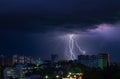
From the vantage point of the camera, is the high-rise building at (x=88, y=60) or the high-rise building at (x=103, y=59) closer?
the high-rise building at (x=103, y=59)

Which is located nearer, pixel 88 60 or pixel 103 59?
pixel 103 59

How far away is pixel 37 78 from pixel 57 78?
4175 mm

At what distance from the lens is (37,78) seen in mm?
68500

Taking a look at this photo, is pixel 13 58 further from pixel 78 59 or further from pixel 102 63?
pixel 102 63

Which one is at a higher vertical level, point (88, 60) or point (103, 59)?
point (103, 59)

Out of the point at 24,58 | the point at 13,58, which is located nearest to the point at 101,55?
the point at 13,58

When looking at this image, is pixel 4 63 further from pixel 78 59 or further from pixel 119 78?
pixel 119 78

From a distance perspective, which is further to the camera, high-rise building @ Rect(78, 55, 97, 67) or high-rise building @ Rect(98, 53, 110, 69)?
high-rise building @ Rect(78, 55, 97, 67)

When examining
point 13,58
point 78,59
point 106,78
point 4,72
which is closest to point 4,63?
point 13,58

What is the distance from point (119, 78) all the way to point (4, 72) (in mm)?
56342

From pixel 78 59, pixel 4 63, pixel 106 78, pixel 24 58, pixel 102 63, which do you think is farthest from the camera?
pixel 24 58

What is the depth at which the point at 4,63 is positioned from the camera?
→ 422 ft

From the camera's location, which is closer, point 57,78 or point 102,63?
point 57,78

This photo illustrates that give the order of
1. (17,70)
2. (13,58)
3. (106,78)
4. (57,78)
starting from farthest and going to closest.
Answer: (13,58) < (17,70) < (57,78) < (106,78)
